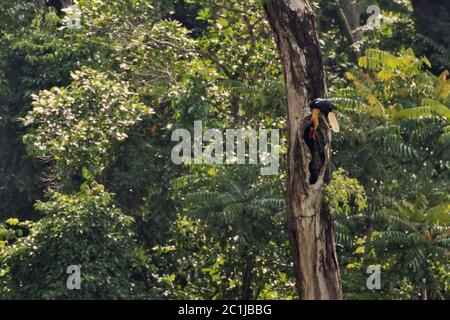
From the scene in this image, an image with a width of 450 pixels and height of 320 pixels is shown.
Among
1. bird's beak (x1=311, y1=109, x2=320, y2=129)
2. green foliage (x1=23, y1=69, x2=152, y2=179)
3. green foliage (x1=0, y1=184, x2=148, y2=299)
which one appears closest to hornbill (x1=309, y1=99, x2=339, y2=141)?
bird's beak (x1=311, y1=109, x2=320, y2=129)

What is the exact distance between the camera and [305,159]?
399 inches

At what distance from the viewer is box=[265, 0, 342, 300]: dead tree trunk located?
10148 mm

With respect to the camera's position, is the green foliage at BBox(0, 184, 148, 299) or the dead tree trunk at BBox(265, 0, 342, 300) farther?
the green foliage at BBox(0, 184, 148, 299)

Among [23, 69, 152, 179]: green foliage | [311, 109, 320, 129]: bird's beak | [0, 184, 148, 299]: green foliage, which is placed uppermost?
[23, 69, 152, 179]: green foliage

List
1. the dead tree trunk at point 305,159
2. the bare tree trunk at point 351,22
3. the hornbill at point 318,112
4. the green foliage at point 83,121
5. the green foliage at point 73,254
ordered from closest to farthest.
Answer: the hornbill at point 318,112 → the dead tree trunk at point 305,159 → the green foliage at point 73,254 → the green foliage at point 83,121 → the bare tree trunk at point 351,22

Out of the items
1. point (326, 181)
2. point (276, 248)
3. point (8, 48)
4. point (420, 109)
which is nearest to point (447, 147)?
point (420, 109)

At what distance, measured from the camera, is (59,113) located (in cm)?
1330

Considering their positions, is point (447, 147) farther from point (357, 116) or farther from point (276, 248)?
point (276, 248)

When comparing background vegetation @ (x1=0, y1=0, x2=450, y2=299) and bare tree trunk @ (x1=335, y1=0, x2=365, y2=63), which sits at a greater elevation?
bare tree trunk @ (x1=335, y1=0, x2=365, y2=63)

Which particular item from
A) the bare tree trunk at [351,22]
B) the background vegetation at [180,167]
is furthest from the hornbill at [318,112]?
the bare tree trunk at [351,22]

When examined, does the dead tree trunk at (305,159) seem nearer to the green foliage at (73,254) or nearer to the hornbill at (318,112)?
the hornbill at (318,112)

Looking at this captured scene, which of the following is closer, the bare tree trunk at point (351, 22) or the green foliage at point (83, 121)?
the green foliage at point (83, 121)

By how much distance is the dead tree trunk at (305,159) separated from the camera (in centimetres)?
1015

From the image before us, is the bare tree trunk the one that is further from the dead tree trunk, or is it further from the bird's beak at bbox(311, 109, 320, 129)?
the bird's beak at bbox(311, 109, 320, 129)
